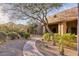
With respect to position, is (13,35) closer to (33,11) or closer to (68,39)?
(33,11)

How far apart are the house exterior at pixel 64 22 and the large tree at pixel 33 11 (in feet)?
0.17

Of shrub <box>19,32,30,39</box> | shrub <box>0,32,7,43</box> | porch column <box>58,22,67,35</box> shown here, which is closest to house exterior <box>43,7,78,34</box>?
porch column <box>58,22,67,35</box>

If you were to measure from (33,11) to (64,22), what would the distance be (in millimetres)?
287

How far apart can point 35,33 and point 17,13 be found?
235mm

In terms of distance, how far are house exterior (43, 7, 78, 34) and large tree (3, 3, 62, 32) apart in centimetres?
5

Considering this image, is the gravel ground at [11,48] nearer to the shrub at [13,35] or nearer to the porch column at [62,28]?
the shrub at [13,35]

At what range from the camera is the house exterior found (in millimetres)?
1855

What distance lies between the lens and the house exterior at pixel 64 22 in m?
1.86

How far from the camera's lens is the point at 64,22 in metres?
1.87

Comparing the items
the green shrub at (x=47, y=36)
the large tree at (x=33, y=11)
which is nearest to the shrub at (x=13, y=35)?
the large tree at (x=33, y=11)

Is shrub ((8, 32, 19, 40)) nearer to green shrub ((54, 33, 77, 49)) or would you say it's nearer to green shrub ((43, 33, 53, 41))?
green shrub ((43, 33, 53, 41))

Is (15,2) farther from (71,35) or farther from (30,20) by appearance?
(71,35)

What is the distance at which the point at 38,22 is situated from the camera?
188 centimetres

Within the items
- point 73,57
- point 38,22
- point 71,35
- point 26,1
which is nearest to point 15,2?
point 26,1
